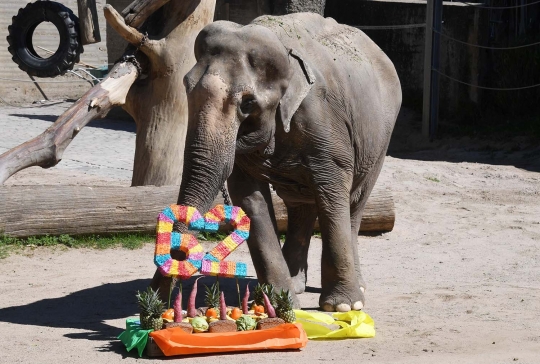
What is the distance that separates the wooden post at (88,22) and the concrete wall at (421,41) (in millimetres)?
6891

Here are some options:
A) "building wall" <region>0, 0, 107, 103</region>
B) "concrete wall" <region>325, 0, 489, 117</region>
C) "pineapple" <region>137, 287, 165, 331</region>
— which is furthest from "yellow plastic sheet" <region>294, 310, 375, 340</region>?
"building wall" <region>0, 0, 107, 103</region>

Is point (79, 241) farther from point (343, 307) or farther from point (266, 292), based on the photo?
point (266, 292)

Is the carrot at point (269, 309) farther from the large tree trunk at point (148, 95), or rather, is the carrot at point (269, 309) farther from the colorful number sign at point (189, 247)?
the large tree trunk at point (148, 95)

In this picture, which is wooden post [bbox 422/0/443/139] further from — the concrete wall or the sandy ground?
the sandy ground

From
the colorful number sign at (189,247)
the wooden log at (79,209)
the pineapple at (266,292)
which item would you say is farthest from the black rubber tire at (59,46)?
the colorful number sign at (189,247)

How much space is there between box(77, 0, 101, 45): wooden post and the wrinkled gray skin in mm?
3813

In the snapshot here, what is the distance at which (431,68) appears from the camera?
14789 millimetres

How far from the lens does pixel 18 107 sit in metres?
19.3

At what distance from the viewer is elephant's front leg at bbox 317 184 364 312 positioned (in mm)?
6266

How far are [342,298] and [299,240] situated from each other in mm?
964

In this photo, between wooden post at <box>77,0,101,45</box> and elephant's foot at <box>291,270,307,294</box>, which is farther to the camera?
wooden post at <box>77,0,101,45</box>

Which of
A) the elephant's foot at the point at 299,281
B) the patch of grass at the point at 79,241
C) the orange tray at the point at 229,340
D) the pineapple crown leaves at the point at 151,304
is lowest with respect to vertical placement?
the patch of grass at the point at 79,241

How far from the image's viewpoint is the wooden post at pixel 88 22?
1008 cm

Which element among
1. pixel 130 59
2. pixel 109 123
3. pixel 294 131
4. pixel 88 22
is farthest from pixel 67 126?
pixel 109 123
